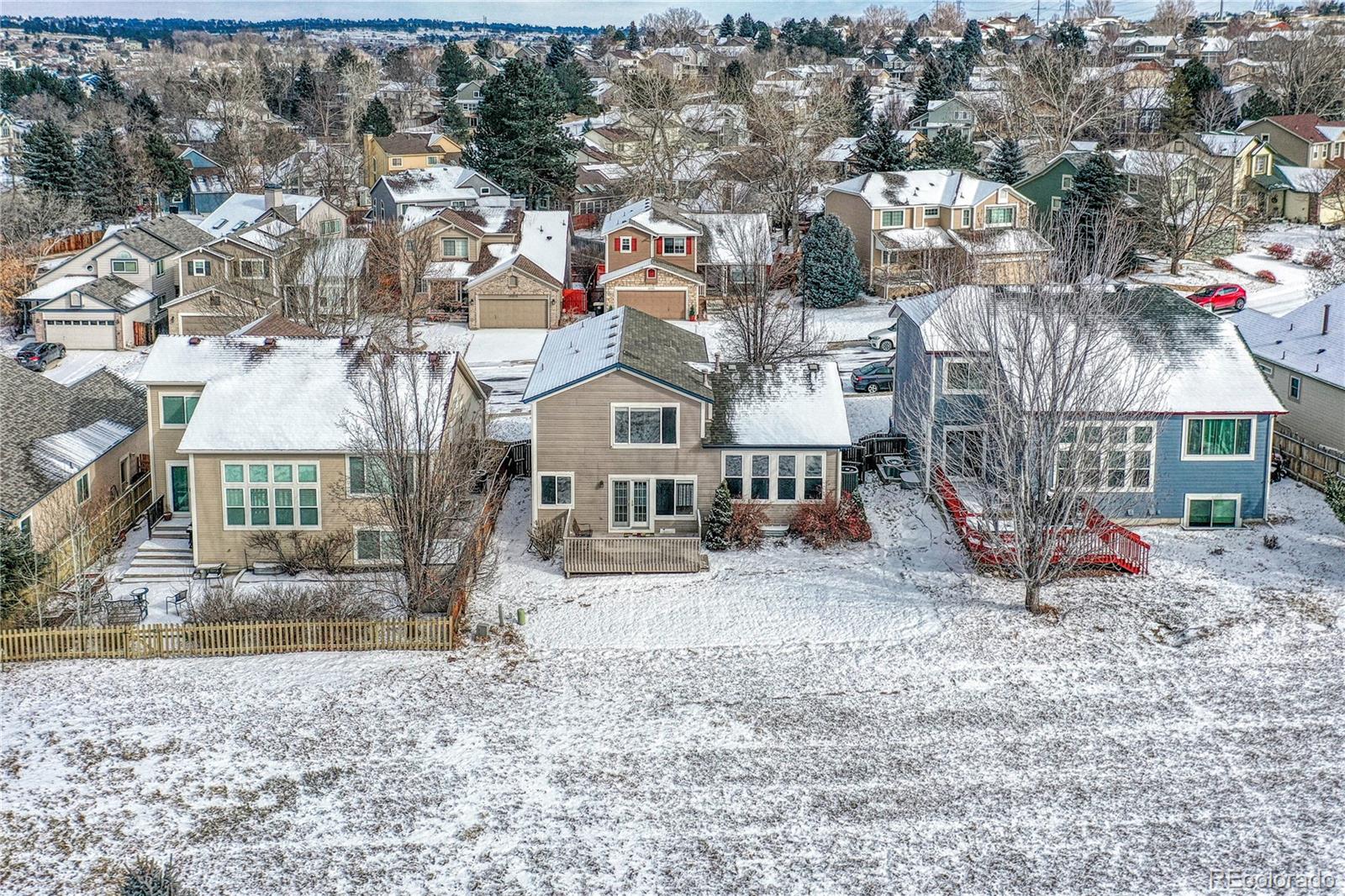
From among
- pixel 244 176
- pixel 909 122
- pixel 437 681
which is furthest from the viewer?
pixel 909 122

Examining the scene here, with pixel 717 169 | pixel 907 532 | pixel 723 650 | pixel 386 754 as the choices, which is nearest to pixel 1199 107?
pixel 717 169

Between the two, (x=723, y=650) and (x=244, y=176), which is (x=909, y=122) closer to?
(x=244, y=176)

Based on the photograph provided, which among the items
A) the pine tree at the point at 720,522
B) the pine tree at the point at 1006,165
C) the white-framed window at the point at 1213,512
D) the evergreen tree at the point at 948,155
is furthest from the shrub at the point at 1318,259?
the pine tree at the point at 720,522

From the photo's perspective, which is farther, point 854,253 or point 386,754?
point 854,253

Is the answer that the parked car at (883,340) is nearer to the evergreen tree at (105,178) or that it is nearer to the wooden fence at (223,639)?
the wooden fence at (223,639)

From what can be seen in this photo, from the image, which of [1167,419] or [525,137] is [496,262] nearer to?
[525,137]
